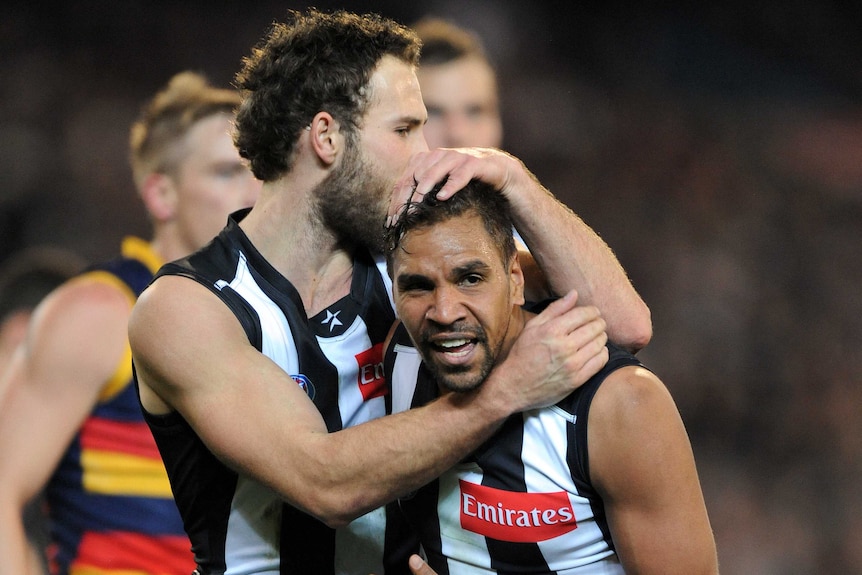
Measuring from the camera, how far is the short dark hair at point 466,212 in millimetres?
2045

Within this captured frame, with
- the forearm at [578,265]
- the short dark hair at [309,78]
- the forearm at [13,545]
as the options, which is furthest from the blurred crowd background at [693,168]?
the forearm at [578,265]

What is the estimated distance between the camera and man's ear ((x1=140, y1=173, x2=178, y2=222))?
4770mm

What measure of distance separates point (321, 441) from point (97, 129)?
411 centimetres

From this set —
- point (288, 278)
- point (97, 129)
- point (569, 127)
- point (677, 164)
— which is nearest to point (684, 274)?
point (677, 164)

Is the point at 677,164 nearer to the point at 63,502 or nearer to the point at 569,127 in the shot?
the point at 569,127

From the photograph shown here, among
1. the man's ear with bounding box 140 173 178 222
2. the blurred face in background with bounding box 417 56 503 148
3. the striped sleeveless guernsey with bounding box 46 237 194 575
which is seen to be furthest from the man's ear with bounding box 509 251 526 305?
the man's ear with bounding box 140 173 178 222

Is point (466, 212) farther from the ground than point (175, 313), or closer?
farther from the ground

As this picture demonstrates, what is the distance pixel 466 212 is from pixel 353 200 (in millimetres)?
601

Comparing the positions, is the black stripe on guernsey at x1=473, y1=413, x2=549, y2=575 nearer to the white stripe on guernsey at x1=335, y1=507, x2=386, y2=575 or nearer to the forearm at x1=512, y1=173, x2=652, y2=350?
the forearm at x1=512, y1=173, x2=652, y2=350

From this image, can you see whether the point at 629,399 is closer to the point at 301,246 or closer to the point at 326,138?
the point at 301,246

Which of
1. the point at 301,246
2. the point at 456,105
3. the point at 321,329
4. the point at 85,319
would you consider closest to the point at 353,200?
the point at 301,246

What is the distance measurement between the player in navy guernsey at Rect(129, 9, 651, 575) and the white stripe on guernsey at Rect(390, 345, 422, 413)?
119 mm

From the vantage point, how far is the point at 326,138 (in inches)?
103

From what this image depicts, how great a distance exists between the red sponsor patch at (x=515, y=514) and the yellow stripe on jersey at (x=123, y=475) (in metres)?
2.21
